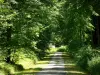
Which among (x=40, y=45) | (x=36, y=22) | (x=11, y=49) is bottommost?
(x=40, y=45)

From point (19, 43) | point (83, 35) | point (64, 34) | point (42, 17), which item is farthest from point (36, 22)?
point (64, 34)

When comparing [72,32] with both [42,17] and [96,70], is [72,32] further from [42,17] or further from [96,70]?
[96,70]

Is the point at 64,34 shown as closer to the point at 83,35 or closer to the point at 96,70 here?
the point at 83,35

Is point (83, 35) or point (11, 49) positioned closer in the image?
point (11, 49)

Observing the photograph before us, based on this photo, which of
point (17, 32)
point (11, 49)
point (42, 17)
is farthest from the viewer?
point (42, 17)

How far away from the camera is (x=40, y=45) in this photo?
169 ft

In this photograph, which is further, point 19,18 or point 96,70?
point 19,18

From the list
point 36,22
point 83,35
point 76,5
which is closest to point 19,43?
point 36,22

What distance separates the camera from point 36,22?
1185 inches

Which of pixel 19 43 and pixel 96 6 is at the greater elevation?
pixel 96 6

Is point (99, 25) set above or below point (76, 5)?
below

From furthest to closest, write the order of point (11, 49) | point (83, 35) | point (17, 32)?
point (83, 35) → point (17, 32) → point (11, 49)

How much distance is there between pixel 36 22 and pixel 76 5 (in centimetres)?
976

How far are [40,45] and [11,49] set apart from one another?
24.5 metres
